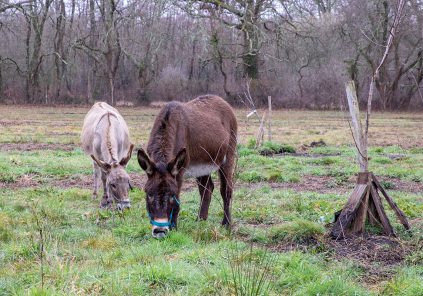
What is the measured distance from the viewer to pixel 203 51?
→ 1613 inches

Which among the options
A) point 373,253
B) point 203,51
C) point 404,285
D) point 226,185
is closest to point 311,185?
point 226,185

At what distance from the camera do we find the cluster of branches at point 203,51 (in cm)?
3756

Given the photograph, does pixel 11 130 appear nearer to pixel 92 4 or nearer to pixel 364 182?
pixel 364 182

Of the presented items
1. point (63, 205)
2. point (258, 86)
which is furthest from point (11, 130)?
point (258, 86)

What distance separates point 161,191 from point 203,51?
35.9 metres

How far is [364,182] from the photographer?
6543mm

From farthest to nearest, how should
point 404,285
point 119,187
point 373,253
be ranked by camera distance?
point 119,187 → point 373,253 → point 404,285

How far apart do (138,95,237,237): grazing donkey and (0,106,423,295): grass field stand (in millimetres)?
313

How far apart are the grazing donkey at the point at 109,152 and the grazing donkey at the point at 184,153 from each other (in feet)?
3.99

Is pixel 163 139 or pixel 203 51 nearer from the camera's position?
pixel 163 139

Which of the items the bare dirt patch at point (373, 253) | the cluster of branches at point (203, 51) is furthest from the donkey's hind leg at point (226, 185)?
the cluster of branches at point (203, 51)

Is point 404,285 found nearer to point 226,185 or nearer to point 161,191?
point 161,191

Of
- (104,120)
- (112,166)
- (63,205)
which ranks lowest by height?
(63,205)

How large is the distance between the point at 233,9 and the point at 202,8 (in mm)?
2193
